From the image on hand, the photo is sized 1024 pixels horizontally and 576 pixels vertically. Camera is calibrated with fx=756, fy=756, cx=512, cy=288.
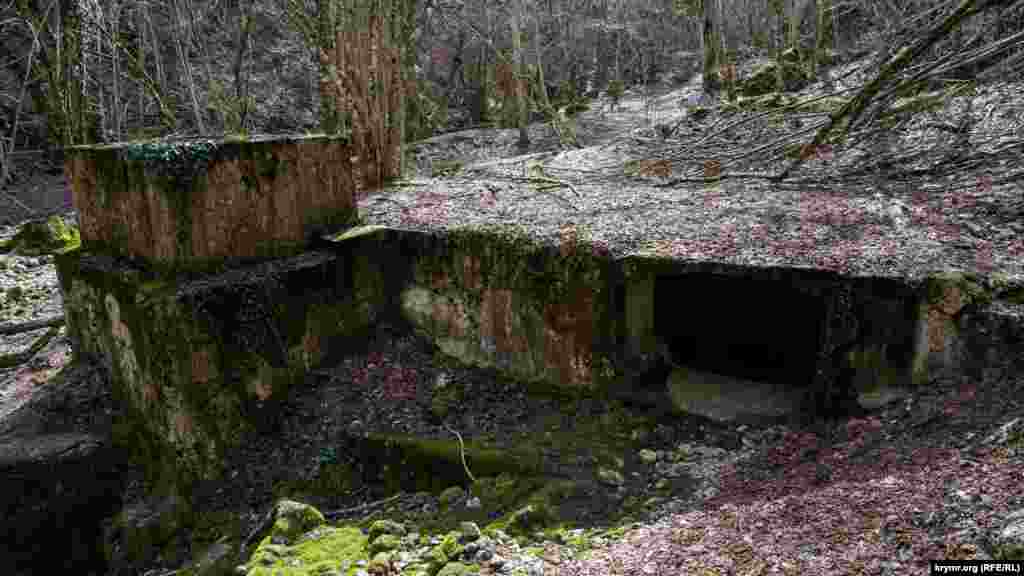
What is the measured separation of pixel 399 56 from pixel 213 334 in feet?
12.2

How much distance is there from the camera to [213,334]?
468 centimetres

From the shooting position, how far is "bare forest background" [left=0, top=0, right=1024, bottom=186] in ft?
22.5

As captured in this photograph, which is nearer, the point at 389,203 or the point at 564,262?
the point at 564,262

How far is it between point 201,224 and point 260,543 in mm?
2032

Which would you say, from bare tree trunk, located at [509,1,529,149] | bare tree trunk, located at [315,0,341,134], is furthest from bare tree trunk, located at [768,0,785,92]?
bare tree trunk, located at [315,0,341,134]

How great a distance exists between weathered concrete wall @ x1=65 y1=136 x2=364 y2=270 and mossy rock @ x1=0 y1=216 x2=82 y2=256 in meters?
3.75

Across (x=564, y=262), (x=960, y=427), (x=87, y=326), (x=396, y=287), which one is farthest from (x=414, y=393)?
(x=960, y=427)

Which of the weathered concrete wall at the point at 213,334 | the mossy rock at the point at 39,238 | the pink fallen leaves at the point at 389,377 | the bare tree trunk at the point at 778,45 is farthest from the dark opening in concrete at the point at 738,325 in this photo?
the mossy rock at the point at 39,238

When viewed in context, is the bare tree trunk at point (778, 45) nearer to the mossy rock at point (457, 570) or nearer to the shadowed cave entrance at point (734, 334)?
the shadowed cave entrance at point (734, 334)

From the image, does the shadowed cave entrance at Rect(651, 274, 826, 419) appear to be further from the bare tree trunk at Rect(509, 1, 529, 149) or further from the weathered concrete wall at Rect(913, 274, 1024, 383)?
the bare tree trunk at Rect(509, 1, 529, 149)

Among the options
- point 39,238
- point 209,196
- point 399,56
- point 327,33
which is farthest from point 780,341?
point 39,238

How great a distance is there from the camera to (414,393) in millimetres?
5098

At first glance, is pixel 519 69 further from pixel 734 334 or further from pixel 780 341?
Answer: pixel 780 341

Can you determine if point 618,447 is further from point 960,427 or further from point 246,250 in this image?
point 246,250
